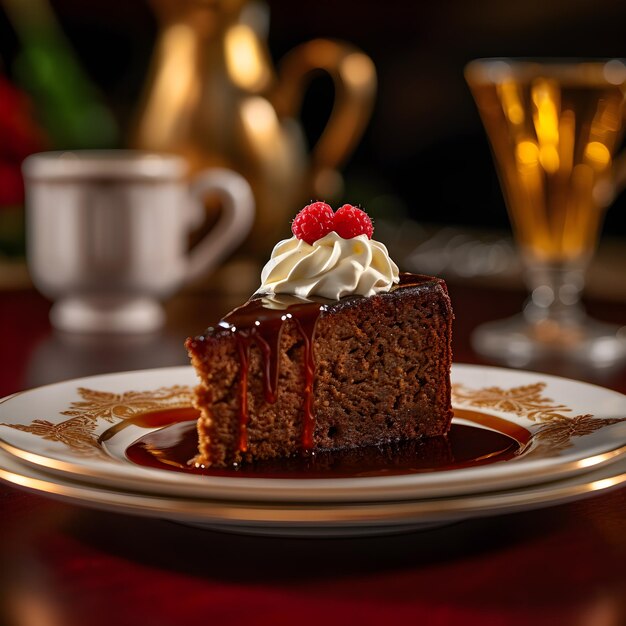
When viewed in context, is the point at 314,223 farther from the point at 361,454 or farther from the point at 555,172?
the point at 555,172

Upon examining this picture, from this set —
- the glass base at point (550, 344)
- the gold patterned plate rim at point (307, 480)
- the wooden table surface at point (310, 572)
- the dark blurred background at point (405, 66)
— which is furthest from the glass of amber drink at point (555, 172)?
the dark blurred background at point (405, 66)

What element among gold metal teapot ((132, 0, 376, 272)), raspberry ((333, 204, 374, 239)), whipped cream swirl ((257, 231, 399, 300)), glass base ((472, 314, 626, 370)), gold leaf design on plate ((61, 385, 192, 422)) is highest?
gold metal teapot ((132, 0, 376, 272))

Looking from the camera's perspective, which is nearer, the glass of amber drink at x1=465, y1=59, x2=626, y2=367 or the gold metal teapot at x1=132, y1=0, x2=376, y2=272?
the glass of amber drink at x1=465, y1=59, x2=626, y2=367

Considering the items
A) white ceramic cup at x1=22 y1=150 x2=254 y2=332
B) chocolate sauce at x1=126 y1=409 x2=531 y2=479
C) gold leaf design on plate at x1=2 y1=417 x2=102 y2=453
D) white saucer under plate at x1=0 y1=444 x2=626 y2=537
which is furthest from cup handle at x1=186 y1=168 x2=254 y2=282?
white saucer under plate at x1=0 y1=444 x2=626 y2=537

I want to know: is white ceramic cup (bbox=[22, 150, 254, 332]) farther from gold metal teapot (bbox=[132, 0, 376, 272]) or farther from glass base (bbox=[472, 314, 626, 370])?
glass base (bbox=[472, 314, 626, 370])

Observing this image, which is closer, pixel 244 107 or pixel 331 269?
pixel 331 269

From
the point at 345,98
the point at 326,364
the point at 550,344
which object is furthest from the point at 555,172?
the point at 326,364

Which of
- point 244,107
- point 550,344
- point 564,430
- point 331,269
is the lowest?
point 550,344

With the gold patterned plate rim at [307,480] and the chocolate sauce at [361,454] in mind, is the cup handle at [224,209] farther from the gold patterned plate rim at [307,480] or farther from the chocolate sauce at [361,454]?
the chocolate sauce at [361,454]
